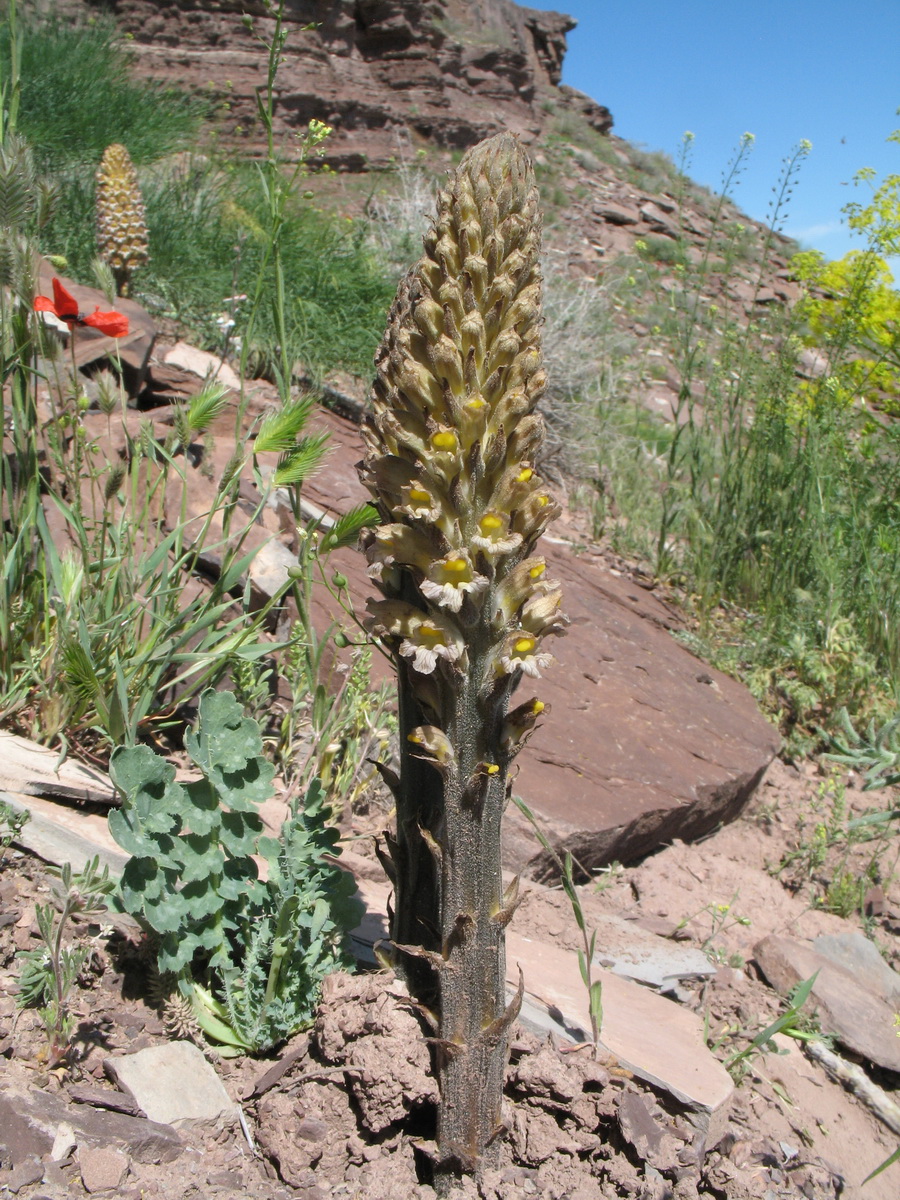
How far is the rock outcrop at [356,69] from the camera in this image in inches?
772

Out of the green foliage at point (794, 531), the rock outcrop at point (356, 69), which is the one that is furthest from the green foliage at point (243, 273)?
the rock outcrop at point (356, 69)

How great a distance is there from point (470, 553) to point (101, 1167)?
3.62 feet

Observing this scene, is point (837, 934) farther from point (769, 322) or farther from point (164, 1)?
point (164, 1)

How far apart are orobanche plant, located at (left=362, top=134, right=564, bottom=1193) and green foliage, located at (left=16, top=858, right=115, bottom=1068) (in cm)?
62

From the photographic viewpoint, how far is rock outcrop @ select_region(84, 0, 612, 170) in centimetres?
1961

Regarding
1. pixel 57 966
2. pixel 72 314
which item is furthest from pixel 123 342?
pixel 57 966

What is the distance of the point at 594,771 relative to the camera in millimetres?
3473

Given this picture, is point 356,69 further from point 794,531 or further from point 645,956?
point 645,956

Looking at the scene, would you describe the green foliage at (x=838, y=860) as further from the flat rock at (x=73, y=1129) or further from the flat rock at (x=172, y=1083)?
the flat rock at (x=73, y=1129)

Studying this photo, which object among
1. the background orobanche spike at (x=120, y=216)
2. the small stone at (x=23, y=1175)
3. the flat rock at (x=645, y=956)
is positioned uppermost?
the background orobanche spike at (x=120, y=216)

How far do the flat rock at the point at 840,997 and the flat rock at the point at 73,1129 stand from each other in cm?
199

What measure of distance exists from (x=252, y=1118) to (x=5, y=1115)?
16.9 inches

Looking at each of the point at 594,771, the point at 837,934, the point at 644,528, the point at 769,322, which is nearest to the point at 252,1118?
the point at 594,771

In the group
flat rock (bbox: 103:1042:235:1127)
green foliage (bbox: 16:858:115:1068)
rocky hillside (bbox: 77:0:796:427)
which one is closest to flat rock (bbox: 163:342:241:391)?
green foliage (bbox: 16:858:115:1068)
